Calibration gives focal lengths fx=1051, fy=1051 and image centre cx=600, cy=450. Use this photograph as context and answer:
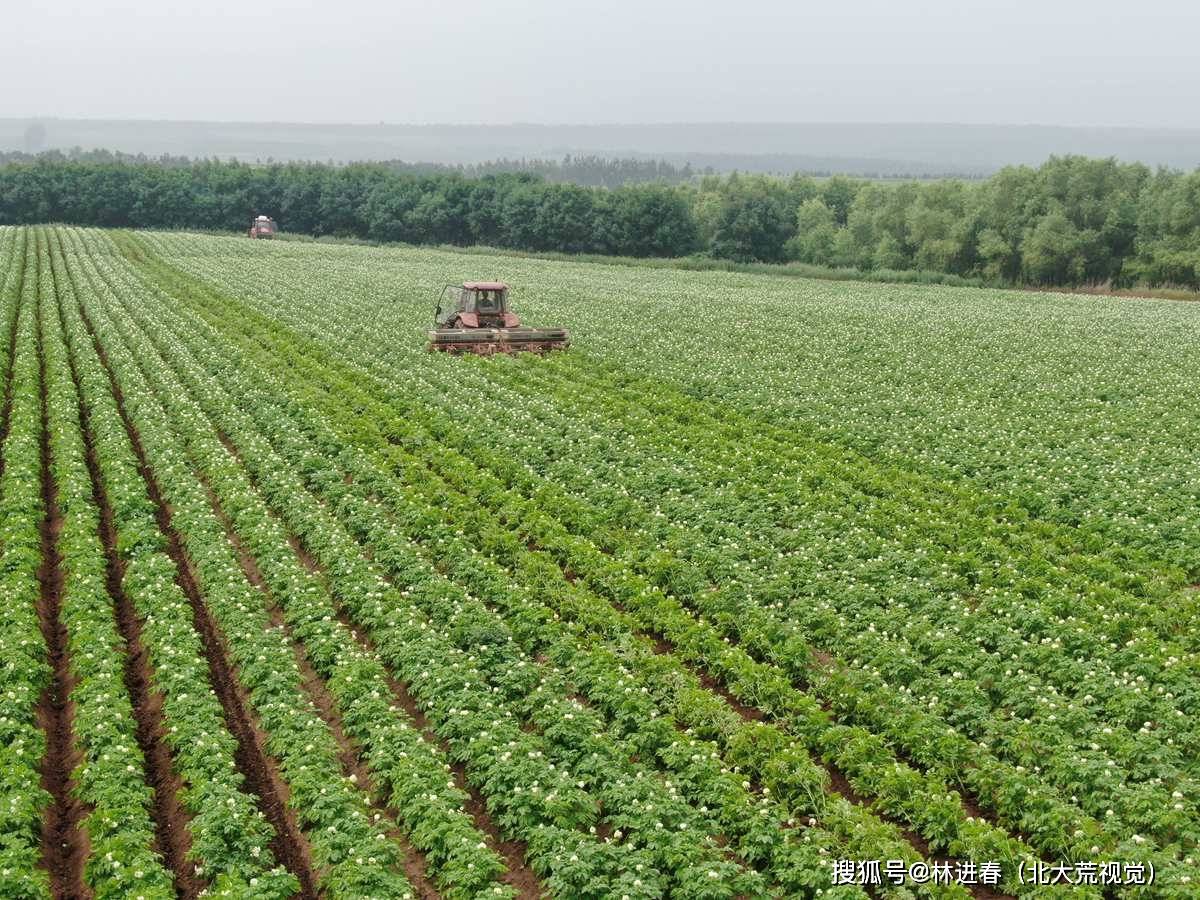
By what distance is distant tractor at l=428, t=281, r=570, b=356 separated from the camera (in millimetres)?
34125

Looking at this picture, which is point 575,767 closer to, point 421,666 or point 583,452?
point 421,666

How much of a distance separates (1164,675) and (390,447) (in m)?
15.2

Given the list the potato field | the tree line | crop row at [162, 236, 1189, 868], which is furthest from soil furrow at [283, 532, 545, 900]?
the tree line

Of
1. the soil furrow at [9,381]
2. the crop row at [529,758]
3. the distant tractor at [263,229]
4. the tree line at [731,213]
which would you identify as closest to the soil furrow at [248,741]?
the crop row at [529,758]

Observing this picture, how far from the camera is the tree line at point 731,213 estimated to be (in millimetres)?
76250

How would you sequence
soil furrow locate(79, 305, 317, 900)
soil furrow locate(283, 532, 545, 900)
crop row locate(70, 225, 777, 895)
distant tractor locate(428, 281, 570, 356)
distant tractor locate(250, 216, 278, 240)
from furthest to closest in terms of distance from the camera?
distant tractor locate(250, 216, 278, 240), distant tractor locate(428, 281, 570, 356), soil furrow locate(79, 305, 317, 900), soil furrow locate(283, 532, 545, 900), crop row locate(70, 225, 777, 895)

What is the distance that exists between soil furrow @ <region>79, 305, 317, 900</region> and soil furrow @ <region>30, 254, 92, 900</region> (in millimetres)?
1598

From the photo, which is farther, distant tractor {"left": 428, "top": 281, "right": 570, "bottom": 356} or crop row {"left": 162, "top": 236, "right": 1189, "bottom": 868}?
distant tractor {"left": 428, "top": 281, "right": 570, "bottom": 356}

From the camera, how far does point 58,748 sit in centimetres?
1159

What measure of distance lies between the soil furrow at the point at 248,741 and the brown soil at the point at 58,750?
160 centimetres

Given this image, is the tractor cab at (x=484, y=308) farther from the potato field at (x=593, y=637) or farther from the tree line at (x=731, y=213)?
the tree line at (x=731, y=213)

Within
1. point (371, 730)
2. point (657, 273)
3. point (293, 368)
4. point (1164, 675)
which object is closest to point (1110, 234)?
point (657, 273)

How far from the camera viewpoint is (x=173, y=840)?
33.0 ft

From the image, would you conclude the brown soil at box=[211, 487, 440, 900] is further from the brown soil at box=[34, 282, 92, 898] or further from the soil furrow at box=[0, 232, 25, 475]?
the soil furrow at box=[0, 232, 25, 475]
